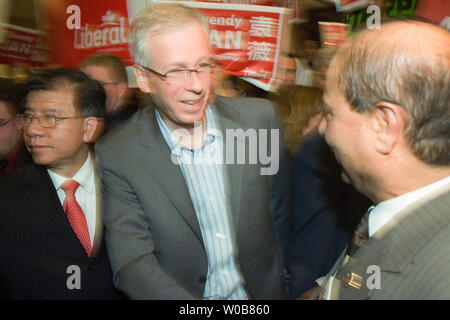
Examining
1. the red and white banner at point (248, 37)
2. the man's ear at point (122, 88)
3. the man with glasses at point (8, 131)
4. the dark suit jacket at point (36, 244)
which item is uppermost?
the red and white banner at point (248, 37)

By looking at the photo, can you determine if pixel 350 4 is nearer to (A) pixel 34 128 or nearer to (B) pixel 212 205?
(B) pixel 212 205

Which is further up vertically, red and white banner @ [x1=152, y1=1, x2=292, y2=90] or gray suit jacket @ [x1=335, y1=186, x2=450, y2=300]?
red and white banner @ [x1=152, y1=1, x2=292, y2=90]

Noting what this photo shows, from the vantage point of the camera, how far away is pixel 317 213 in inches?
61.3

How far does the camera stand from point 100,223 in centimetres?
133

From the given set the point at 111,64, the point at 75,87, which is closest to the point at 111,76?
the point at 111,64

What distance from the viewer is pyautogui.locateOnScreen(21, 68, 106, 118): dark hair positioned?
1.26 meters

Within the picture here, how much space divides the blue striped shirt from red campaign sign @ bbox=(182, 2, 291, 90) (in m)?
0.89

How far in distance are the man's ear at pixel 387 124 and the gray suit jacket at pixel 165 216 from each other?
0.57m

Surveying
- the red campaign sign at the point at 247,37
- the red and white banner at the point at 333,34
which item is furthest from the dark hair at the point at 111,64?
the red and white banner at the point at 333,34

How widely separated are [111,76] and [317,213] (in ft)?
4.50

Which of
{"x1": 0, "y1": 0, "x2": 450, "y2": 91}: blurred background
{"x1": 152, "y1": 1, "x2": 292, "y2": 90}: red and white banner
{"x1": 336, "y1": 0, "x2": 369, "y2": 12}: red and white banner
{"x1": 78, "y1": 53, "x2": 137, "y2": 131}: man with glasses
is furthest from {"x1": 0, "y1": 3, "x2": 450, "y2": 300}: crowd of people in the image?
{"x1": 336, "y1": 0, "x2": 369, "y2": 12}: red and white banner

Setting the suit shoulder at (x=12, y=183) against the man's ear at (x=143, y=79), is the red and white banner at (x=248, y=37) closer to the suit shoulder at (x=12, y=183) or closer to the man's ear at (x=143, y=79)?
the man's ear at (x=143, y=79)

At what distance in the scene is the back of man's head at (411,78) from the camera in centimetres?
78

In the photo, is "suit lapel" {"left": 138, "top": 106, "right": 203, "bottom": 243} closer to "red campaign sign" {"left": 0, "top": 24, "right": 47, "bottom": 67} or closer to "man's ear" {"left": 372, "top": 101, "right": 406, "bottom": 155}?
"man's ear" {"left": 372, "top": 101, "right": 406, "bottom": 155}
